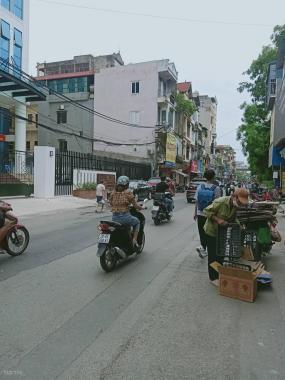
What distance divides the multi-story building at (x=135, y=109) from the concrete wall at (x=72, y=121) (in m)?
0.96

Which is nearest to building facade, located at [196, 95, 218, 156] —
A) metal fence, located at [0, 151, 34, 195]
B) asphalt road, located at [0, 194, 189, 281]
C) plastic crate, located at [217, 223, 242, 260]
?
metal fence, located at [0, 151, 34, 195]

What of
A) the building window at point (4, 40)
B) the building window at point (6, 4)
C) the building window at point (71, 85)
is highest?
the building window at point (6, 4)

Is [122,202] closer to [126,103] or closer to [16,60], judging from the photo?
[16,60]

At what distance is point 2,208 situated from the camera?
7.23 m

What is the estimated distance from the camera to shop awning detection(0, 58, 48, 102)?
23188 mm

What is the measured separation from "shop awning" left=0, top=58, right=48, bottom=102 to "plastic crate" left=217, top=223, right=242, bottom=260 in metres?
19.7

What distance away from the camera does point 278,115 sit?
20.5 m

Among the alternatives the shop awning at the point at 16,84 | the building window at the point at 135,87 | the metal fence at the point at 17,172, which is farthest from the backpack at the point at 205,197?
the building window at the point at 135,87

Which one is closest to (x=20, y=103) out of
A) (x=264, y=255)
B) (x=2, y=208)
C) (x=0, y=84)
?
(x=0, y=84)

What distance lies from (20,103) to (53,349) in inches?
1047

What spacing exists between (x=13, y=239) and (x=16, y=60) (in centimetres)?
2355

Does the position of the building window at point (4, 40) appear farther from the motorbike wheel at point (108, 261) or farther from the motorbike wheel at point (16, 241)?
the motorbike wheel at point (108, 261)

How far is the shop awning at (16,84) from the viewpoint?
913 inches

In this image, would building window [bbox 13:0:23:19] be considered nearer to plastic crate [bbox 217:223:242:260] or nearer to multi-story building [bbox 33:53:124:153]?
multi-story building [bbox 33:53:124:153]
